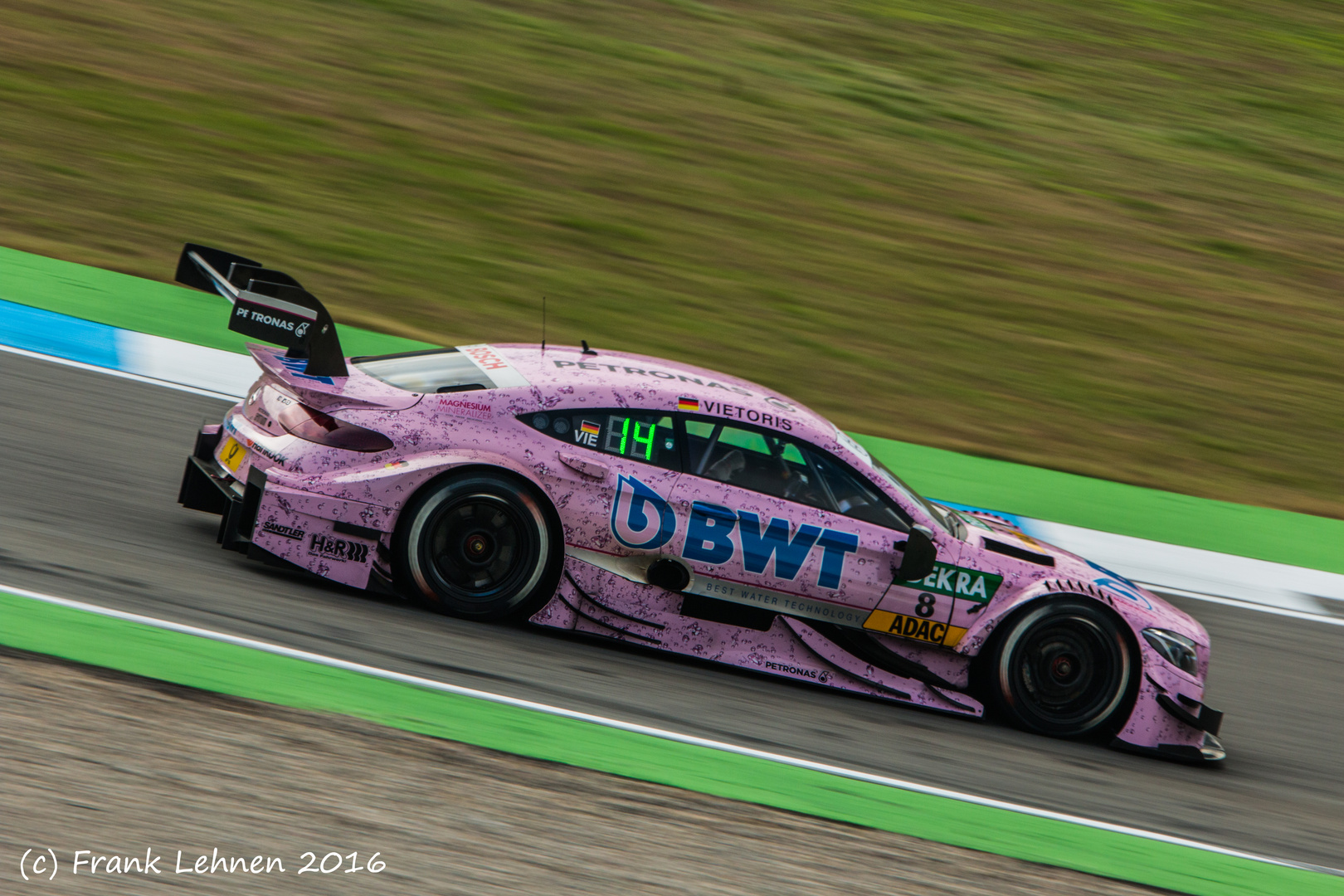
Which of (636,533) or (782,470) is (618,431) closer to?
(636,533)

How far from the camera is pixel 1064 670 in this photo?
22.7 feet

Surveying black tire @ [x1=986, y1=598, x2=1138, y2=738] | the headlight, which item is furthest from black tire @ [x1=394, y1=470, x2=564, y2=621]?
the headlight

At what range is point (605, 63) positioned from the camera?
17.0 meters

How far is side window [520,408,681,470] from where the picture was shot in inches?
254

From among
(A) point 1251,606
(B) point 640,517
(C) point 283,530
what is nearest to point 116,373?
(C) point 283,530

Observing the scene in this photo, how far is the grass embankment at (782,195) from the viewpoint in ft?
39.0

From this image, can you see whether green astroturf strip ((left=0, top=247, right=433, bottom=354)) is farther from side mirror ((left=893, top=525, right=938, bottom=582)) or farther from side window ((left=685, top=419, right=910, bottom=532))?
side mirror ((left=893, top=525, right=938, bottom=582))

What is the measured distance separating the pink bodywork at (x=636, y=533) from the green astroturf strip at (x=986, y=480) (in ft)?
10.4

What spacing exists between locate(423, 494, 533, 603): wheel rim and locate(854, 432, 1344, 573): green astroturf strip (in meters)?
4.47

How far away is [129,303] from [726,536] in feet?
19.1

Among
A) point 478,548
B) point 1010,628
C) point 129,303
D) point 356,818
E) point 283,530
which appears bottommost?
point 356,818

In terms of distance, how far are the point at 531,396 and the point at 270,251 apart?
6.47 metres

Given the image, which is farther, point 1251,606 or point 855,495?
point 1251,606

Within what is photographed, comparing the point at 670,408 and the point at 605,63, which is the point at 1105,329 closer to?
the point at 605,63
